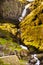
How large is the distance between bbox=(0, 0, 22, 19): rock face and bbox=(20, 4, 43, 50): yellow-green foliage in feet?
18.1

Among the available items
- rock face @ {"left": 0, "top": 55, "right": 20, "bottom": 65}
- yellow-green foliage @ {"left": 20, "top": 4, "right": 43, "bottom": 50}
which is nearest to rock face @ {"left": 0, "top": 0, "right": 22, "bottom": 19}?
yellow-green foliage @ {"left": 20, "top": 4, "right": 43, "bottom": 50}

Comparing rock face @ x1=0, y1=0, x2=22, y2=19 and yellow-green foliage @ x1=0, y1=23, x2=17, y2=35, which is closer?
yellow-green foliage @ x1=0, y1=23, x2=17, y2=35

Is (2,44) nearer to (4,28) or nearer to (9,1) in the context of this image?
(4,28)

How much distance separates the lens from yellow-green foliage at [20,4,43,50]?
57.8 meters

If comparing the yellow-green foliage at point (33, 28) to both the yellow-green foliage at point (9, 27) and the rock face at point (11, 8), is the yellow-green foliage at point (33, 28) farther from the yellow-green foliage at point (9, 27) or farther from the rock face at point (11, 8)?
the rock face at point (11, 8)

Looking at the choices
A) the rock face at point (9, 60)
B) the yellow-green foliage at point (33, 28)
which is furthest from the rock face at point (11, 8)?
the rock face at point (9, 60)

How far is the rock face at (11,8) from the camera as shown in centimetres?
6975

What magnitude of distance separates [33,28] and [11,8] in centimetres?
1287

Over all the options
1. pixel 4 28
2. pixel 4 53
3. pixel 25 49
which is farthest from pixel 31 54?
pixel 4 28

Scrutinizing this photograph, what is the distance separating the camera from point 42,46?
184 feet

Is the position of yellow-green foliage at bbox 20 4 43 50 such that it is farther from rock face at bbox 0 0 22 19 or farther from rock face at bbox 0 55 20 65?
A: rock face at bbox 0 55 20 65

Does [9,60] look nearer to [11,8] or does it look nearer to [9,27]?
[9,27]

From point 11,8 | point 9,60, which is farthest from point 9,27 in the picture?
point 9,60

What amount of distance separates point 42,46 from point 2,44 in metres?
8.34
